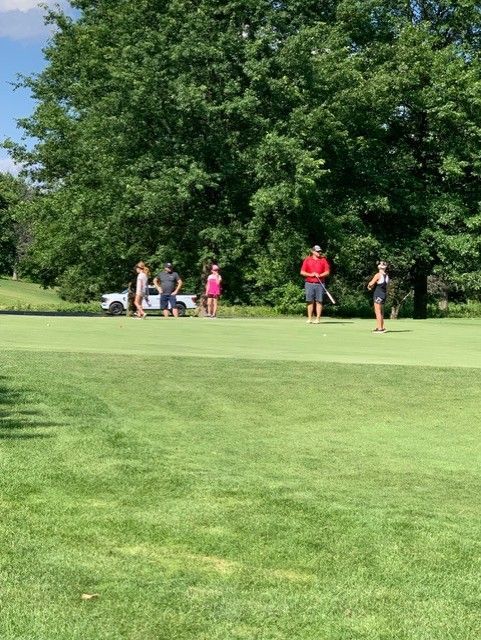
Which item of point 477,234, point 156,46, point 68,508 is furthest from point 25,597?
point 477,234

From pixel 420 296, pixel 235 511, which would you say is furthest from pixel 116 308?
pixel 235 511

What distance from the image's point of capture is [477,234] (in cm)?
4394

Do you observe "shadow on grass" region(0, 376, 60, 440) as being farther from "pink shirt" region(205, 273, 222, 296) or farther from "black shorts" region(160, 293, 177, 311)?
"pink shirt" region(205, 273, 222, 296)

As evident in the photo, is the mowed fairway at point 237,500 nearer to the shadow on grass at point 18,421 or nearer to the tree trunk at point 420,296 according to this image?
the shadow on grass at point 18,421

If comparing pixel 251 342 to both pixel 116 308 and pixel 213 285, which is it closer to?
pixel 213 285

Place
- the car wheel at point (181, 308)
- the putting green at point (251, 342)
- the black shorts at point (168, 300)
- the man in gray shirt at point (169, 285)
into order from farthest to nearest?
the car wheel at point (181, 308)
the black shorts at point (168, 300)
the man in gray shirt at point (169, 285)
the putting green at point (251, 342)

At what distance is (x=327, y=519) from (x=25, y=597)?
8.22 feet

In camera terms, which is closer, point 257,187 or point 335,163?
point 257,187

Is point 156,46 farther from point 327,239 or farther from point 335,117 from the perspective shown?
point 327,239

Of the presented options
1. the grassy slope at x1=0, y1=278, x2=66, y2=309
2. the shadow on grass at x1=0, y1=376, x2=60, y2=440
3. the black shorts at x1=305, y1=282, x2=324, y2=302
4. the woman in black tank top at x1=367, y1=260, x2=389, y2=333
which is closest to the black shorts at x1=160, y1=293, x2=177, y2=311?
the black shorts at x1=305, y1=282, x2=324, y2=302

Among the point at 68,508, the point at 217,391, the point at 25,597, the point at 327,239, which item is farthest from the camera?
the point at 327,239

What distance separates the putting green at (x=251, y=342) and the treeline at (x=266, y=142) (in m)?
14.6

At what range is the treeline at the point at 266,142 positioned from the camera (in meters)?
38.9

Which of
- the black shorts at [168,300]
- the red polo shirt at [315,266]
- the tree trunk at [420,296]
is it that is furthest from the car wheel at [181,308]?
the red polo shirt at [315,266]
